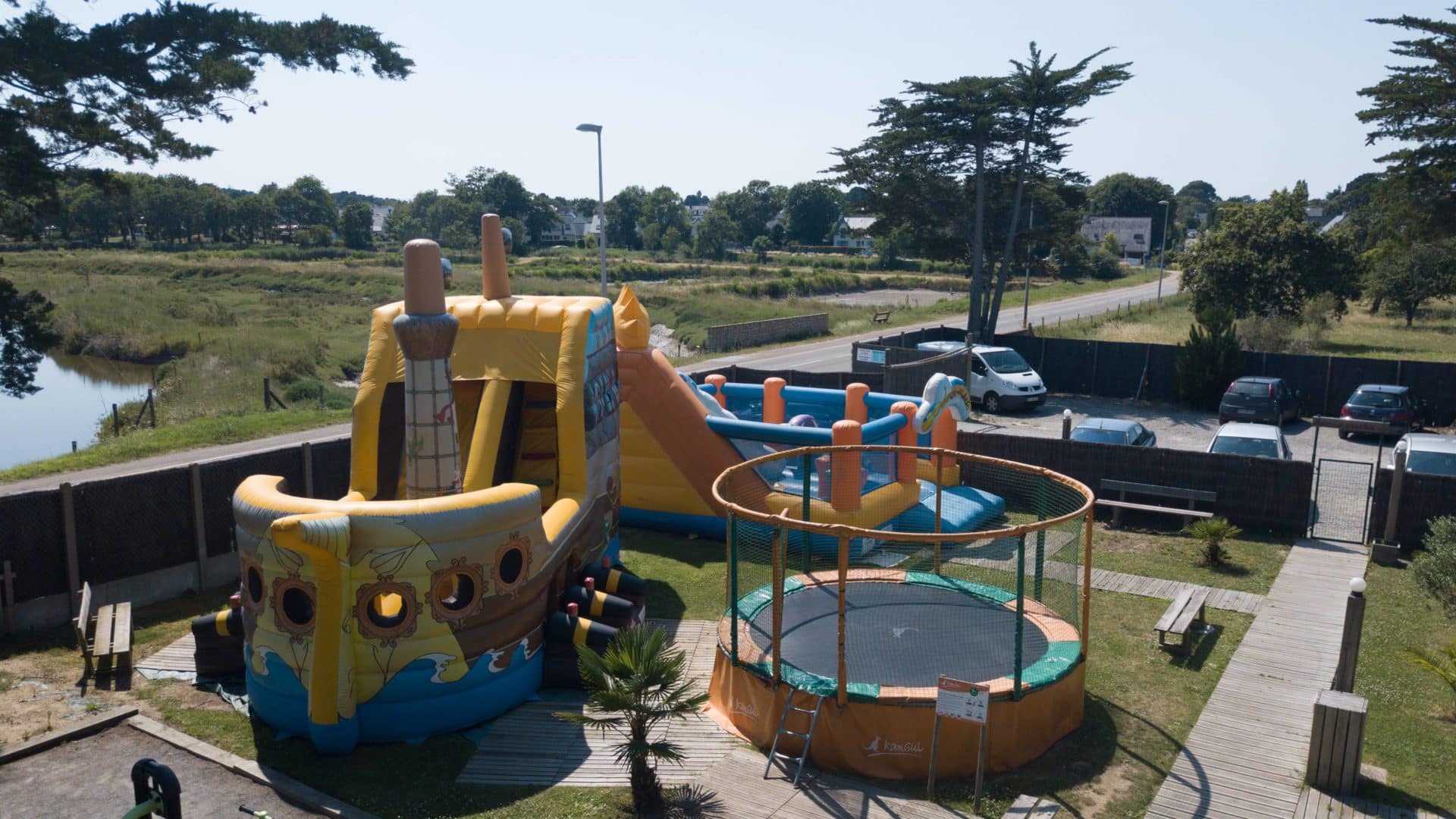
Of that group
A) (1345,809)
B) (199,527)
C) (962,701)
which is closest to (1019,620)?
(962,701)

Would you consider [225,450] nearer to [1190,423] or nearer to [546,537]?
[546,537]

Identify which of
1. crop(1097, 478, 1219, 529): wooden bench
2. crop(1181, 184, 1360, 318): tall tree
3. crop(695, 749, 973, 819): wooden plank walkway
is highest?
crop(1181, 184, 1360, 318): tall tree

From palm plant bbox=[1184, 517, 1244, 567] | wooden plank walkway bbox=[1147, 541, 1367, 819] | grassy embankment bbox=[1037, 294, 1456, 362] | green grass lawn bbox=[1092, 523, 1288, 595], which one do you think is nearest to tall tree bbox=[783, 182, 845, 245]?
grassy embankment bbox=[1037, 294, 1456, 362]

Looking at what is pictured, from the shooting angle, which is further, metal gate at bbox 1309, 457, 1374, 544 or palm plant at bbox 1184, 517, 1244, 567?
metal gate at bbox 1309, 457, 1374, 544

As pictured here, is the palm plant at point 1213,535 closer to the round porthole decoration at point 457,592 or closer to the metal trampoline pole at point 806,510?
the metal trampoline pole at point 806,510

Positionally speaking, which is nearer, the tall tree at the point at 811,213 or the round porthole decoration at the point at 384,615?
the round porthole decoration at the point at 384,615

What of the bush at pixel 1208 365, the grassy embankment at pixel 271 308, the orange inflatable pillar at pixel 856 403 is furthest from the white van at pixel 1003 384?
the grassy embankment at pixel 271 308

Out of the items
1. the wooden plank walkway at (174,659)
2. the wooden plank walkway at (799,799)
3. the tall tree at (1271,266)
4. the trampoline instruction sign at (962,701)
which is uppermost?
the tall tree at (1271,266)

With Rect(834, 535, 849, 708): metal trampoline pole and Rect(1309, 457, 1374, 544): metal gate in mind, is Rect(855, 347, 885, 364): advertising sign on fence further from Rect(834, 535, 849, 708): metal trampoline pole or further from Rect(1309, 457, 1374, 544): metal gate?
Rect(834, 535, 849, 708): metal trampoline pole

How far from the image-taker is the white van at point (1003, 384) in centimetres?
2877

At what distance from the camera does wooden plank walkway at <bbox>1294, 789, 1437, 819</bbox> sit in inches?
336

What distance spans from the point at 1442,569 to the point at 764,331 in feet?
107

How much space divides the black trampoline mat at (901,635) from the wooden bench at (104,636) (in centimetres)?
708

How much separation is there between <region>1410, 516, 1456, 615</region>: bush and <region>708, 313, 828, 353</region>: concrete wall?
3003cm
